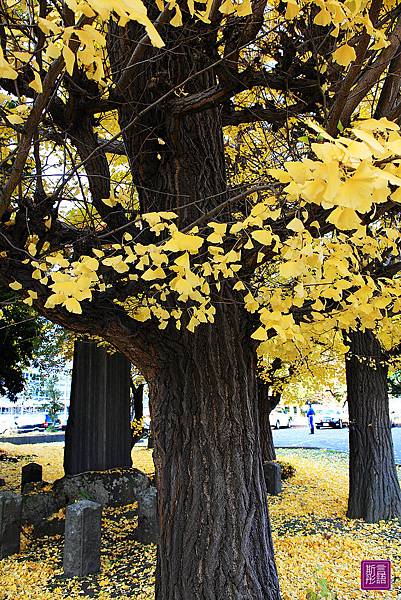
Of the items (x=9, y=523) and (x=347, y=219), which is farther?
(x=9, y=523)

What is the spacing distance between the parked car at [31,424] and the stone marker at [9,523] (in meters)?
31.6

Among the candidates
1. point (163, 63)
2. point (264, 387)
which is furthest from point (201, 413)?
point (264, 387)

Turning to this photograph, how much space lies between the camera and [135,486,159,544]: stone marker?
20.3ft

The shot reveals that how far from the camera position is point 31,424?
40125 mm

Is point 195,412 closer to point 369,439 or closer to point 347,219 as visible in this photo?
point 347,219

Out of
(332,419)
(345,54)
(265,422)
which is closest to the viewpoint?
(345,54)

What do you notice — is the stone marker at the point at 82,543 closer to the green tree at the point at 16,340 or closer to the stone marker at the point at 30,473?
the stone marker at the point at 30,473

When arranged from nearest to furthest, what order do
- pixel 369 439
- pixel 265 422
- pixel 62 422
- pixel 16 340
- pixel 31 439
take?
pixel 369 439 → pixel 16 340 → pixel 265 422 → pixel 31 439 → pixel 62 422

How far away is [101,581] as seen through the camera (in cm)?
510

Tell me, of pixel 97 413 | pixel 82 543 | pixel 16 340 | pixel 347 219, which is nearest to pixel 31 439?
pixel 16 340

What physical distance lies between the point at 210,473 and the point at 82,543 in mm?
2719

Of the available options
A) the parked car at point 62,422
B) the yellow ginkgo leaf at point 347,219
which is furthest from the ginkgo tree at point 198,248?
the parked car at point 62,422

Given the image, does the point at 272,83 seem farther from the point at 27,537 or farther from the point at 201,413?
the point at 27,537

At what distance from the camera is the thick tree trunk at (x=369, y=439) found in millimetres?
7234
